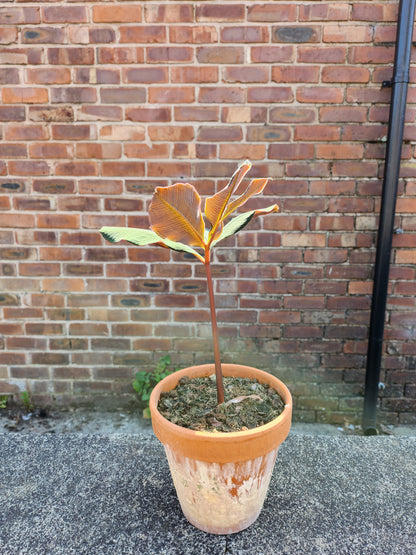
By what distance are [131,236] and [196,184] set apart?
86 centimetres

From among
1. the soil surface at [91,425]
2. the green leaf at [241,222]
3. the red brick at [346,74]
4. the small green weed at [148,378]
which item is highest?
the red brick at [346,74]

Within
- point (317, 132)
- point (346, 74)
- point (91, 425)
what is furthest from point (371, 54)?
point (91, 425)

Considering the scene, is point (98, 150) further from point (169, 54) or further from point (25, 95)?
point (169, 54)

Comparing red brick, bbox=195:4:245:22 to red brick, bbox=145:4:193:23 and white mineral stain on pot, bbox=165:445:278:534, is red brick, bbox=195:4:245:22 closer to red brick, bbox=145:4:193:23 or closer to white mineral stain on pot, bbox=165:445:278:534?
red brick, bbox=145:4:193:23

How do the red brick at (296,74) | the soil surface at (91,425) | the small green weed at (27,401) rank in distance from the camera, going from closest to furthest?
the red brick at (296,74) < the soil surface at (91,425) < the small green weed at (27,401)

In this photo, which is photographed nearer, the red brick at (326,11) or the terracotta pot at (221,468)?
the terracotta pot at (221,468)

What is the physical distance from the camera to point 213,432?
1146mm

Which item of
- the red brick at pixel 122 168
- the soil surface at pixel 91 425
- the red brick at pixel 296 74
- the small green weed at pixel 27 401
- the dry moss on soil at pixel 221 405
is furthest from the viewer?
the small green weed at pixel 27 401

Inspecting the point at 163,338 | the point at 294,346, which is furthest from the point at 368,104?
the point at 163,338

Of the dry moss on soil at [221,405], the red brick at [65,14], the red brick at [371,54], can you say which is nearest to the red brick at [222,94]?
the red brick at [371,54]

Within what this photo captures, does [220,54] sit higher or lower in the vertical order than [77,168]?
higher

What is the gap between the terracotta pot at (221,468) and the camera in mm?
1108

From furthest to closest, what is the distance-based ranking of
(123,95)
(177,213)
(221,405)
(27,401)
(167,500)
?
(27,401)
(123,95)
(167,500)
(221,405)
(177,213)

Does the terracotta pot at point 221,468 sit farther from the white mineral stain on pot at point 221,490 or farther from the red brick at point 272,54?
the red brick at point 272,54
